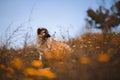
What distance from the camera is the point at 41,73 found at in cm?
242

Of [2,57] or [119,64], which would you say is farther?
[2,57]

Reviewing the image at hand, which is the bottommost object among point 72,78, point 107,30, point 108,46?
point 72,78

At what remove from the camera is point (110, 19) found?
3.89 metres

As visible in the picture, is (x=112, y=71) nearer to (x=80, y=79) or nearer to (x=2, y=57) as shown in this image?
(x=80, y=79)

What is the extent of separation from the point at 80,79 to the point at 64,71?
449 millimetres

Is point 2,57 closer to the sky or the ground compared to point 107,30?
closer to the ground

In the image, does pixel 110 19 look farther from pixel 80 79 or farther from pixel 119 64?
pixel 80 79

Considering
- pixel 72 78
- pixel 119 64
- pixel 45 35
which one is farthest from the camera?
pixel 45 35

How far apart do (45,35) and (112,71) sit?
4.41 meters

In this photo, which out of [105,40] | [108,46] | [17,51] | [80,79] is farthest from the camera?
[17,51]

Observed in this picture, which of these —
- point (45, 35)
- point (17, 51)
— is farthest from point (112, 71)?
point (45, 35)

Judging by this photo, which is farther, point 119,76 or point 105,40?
point 105,40

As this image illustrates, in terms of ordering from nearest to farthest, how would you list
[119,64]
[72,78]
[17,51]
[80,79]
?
[80,79]
[72,78]
[119,64]
[17,51]

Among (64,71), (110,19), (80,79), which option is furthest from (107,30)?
(80,79)
